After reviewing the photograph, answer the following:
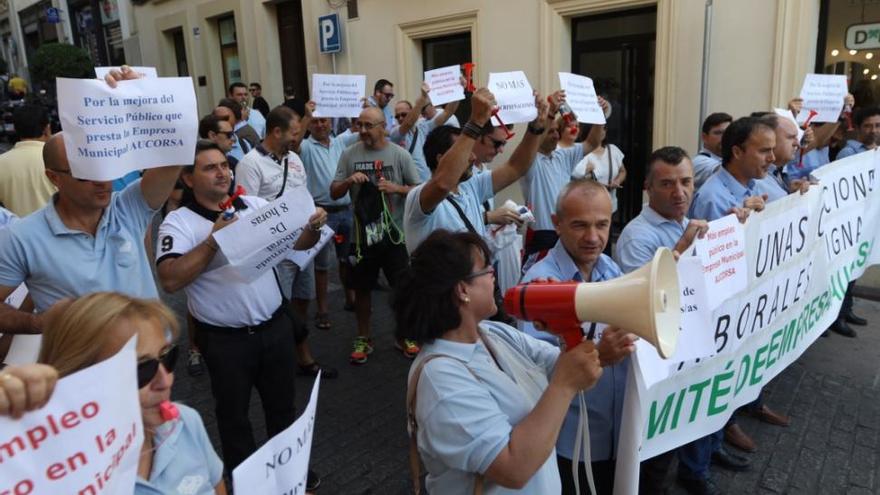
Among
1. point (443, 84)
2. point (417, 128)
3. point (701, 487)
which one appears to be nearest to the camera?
point (701, 487)

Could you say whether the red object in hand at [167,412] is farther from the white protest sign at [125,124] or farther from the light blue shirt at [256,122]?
the light blue shirt at [256,122]

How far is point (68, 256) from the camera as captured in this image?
224cm

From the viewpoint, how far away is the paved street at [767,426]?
3221mm

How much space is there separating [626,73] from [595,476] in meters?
6.28

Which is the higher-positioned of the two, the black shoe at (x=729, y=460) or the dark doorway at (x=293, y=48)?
the dark doorway at (x=293, y=48)

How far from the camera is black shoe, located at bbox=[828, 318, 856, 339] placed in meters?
4.98

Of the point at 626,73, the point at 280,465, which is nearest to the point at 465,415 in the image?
the point at 280,465

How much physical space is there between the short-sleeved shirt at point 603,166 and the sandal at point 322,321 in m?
2.59

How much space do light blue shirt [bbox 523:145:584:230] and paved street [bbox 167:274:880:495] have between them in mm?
1563

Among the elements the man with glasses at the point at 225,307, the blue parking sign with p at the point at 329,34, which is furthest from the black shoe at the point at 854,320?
the blue parking sign with p at the point at 329,34

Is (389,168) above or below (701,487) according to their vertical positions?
above

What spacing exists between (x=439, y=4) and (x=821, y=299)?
6.93m

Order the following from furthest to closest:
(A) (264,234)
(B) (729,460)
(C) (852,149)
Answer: (C) (852,149)
(B) (729,460)
(A) (264,234)

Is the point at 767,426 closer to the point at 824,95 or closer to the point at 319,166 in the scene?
the point at 824,95
